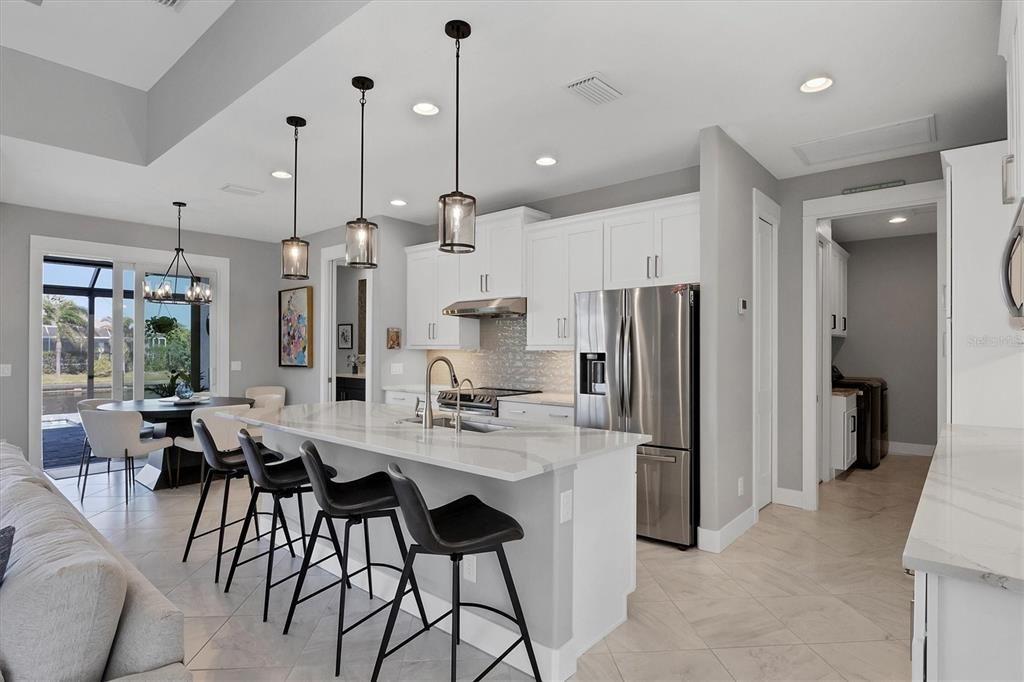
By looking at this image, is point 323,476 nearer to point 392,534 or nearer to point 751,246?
point 392,534

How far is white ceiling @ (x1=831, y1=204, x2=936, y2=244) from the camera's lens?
18.4 ft

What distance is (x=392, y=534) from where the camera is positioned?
9.37ft

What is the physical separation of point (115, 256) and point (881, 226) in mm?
8183

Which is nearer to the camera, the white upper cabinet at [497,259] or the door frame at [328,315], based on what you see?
the white upper cabinet at [497,259]

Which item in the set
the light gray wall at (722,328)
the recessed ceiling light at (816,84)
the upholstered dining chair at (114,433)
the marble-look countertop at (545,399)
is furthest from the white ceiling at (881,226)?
the upholstered dining chair at (114,433)

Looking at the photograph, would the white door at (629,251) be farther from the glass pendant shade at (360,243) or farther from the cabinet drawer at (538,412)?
the glass pendant shade at (360,243)

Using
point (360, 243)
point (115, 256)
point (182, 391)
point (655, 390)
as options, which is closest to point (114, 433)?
point (182, 391)

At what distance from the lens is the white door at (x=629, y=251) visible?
13.4 feet

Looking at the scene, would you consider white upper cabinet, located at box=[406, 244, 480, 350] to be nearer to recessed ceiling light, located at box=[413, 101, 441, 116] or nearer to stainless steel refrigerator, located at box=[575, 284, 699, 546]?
stainless steel refrigerator, located at box=[575, 284, 699, 546]

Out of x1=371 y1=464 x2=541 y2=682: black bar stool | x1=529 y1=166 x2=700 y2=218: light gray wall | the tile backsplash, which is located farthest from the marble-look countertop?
x1=371 y1=464 x2=541 y2=682: black bar stool

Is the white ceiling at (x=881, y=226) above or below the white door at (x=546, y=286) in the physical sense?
above

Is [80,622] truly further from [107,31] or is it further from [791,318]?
[791,318]

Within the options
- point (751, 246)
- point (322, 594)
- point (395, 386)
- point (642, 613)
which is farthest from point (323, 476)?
point (395, 386)

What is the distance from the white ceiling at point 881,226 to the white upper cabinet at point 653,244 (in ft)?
8.41
